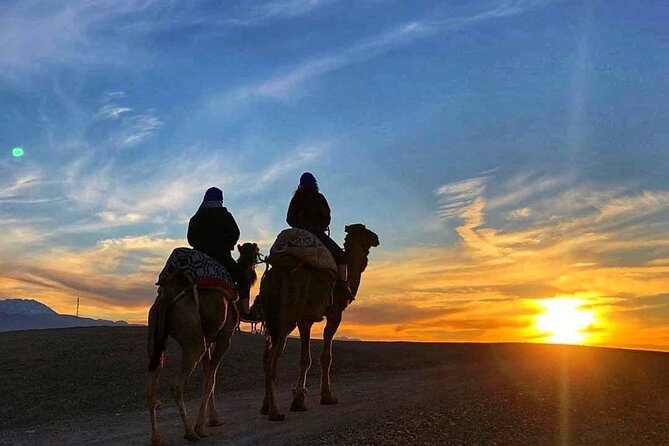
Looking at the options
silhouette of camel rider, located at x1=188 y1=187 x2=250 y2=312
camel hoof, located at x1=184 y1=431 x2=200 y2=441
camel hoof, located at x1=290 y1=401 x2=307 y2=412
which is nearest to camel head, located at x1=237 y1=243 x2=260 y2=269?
silhouette of camel rider, located at x1=188 y1=187 x2=250 y2=312

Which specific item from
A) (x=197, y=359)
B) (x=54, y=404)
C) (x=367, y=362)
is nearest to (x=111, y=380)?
(x=54, y=404)

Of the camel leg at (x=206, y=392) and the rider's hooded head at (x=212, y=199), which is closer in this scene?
the camel leg at (x=206, y=392)

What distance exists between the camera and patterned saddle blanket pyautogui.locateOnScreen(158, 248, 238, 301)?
366 inches

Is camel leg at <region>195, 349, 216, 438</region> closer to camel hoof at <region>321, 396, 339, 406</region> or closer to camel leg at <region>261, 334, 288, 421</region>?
camel leg at <region>261, 334, 288, 421</region>

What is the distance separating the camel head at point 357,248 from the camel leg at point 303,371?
5.46 feet

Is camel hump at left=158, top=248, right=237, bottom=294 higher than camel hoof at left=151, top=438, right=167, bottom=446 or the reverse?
higher

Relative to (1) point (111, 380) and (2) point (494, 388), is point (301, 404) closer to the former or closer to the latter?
(2) point (494, 388)

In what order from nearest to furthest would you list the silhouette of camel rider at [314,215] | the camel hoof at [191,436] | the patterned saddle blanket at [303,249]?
the camel hoof at [191,436]
the patterned saddle blanket at [303,249]
the silhouette of camel rider at [314,215]

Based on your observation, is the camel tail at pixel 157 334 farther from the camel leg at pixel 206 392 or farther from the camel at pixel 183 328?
the camel leg at pixel 206 392

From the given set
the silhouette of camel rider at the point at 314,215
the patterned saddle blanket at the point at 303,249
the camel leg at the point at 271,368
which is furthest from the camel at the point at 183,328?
the silhouette of camel rider at the point at 314,215

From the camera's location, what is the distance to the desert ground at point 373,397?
9375mm

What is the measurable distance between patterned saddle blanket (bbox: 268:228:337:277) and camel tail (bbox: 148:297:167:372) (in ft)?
7.92

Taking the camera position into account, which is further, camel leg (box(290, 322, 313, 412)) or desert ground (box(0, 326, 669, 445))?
camel leg (box(290, 322, 313, 412))

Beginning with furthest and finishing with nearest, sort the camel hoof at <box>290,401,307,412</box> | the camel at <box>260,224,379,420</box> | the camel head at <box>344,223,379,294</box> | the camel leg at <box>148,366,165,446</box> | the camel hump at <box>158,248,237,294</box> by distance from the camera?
1. the camel head at <box>344,223,379,294</box>
2. the camel hoof at <box>290,401,307,412</box>
3. the camel at <box>260,224,379,420</box>
4. the camel hump at <box>158,248,237,294</box>
5. the camel leg at <box>148,366,165,446</box>
